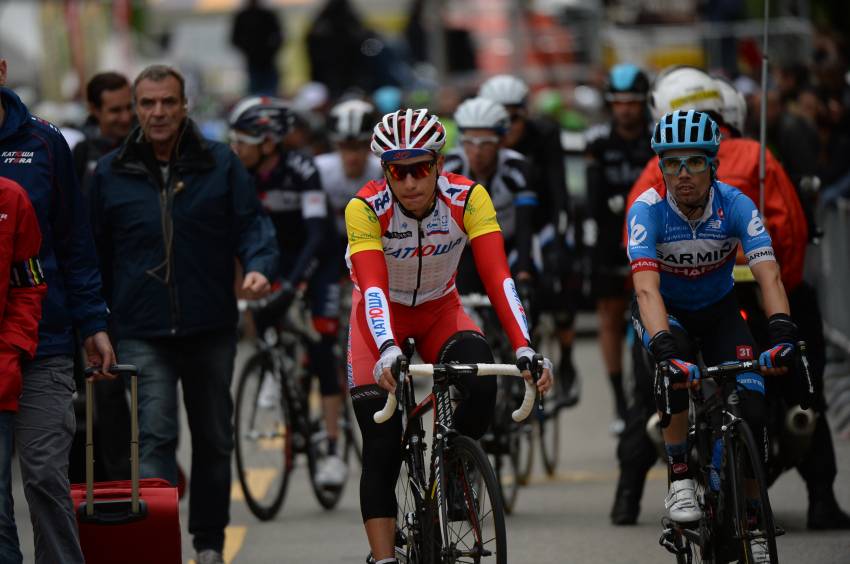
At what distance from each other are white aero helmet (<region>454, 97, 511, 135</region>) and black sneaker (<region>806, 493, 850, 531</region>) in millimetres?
2848

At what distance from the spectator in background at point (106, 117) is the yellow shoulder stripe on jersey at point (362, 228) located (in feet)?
11.0

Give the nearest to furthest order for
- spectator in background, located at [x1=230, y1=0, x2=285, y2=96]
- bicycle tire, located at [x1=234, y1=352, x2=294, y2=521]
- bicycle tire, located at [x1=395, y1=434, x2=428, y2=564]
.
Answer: bicycle tire, located at [x1=395, y1=434, x2=428, y2=564] < bicycle tire, located at [x1=234, y1=352, x2=294, y2=521] < spectator in background, located at [x1=230, y1=0, x2=285, y2=96]

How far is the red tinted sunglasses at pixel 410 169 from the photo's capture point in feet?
25.1

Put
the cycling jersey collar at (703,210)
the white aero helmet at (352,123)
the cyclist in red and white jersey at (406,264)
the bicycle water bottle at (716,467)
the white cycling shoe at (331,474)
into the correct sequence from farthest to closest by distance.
Result: the white aero helmet at (352,123), the white cycling shoe at (331,474), the cycling jersey collar at (703,210), the bicycle water bottle at (716,467), the cyclist in red and white jersey at (406,264)

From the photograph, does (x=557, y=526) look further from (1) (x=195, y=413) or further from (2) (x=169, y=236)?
(2) (x=169, y=236)

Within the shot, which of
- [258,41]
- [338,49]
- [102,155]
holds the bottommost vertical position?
[102,155]

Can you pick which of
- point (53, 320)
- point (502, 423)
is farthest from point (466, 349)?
point (502, 423)

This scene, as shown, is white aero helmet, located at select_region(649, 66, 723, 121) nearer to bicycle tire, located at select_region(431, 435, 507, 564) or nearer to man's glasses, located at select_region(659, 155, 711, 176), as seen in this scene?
man's glasses, located at select_region(659, 155, 711, 176)

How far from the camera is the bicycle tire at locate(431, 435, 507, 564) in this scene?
23.6 ft

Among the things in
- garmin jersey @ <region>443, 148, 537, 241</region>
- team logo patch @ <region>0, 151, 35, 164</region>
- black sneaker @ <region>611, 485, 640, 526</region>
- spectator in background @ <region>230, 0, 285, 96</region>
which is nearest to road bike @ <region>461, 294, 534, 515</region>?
garmin jersey @ <region>443, 148, 537, 241</region>

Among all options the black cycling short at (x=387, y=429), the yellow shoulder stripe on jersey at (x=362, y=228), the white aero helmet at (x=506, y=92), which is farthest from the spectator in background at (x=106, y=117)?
the black cycling short at (x=387, y=429)

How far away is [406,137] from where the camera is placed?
7609mm

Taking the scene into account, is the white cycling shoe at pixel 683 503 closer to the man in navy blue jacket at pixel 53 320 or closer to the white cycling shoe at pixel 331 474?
the man in navy blue jacket at pixel 53 320

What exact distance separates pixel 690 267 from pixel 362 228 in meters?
1.49
